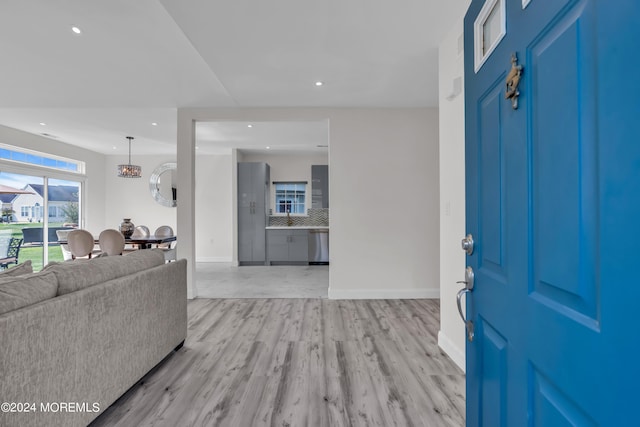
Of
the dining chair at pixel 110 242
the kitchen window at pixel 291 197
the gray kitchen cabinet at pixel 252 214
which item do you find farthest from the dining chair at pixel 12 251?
the kitchen window at pixel 291 197

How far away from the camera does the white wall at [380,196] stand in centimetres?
394

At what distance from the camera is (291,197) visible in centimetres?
746

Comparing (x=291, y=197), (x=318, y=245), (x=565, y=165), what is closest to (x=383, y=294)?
(x=318, y=245)

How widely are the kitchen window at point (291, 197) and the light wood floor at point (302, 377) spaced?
173 inches

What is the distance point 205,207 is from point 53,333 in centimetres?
612

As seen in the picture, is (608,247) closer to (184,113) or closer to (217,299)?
(217,299)

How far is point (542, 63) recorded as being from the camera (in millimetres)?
668

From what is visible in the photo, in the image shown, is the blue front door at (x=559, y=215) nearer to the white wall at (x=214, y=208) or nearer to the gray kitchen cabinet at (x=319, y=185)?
the gray kitchen cabinet at (x=319, y=185)

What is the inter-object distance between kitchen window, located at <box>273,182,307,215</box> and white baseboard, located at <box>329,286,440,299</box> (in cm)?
375

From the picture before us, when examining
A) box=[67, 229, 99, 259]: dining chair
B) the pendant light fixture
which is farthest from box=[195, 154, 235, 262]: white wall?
box=[67, 229, 99, 259]: dining chair

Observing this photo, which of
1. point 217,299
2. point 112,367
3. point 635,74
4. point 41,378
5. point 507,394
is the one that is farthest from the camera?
point 217,299

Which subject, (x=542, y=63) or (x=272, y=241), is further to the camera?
(x=272, y=241)

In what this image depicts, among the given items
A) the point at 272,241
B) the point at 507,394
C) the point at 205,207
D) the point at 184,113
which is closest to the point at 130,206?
the point at 205,207

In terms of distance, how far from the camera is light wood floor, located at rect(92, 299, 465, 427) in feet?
5.46
